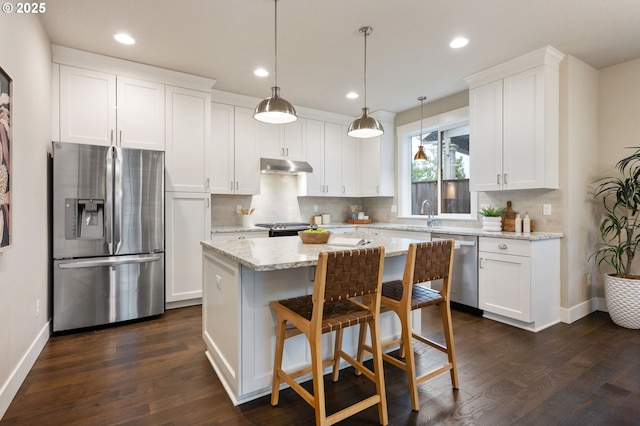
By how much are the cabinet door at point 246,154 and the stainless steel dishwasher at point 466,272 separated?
259cm

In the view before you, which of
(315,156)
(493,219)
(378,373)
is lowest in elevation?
(378,373)

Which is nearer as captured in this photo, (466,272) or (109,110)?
(109,110)

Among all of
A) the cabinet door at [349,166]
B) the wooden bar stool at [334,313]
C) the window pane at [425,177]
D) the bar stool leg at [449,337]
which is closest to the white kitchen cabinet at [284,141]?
the cabinet door at [349,166]

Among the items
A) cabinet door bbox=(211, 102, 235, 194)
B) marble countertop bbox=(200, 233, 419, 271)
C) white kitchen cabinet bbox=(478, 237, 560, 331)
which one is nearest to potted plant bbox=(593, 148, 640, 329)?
white kitchen cabinet bbox=(478, 237, 560, 331)

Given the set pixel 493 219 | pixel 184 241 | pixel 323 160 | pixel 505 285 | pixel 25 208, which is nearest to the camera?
pixel 25 208

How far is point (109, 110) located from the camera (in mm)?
3352

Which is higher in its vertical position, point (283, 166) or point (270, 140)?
point (270, 140)

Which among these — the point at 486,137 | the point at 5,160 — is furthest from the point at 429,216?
the point at 5,160

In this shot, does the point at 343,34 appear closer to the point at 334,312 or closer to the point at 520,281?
the point at 334,312

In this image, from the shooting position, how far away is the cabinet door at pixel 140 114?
3414 mm

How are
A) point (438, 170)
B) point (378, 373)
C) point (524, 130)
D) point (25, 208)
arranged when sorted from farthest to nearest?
point (438, 170) → point (524, 130) → point (25, 208) → point (378, 373)

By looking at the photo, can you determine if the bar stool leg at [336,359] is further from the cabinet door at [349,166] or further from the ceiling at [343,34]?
the cabinet door at [349,166]

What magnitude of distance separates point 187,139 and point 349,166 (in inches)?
105

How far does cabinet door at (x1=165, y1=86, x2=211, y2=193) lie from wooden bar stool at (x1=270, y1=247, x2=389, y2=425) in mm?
2410
